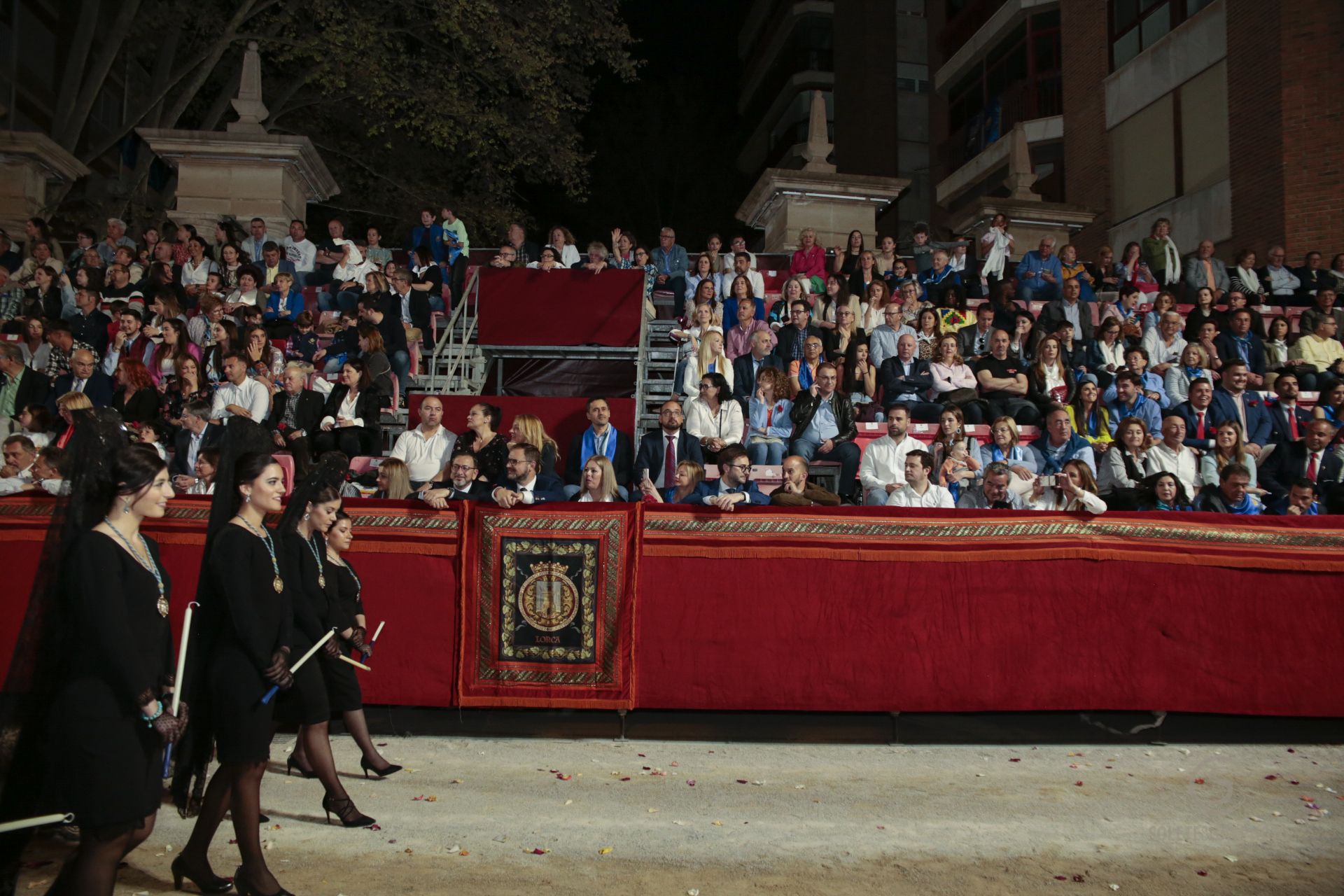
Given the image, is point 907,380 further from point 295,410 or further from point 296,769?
point 296,769

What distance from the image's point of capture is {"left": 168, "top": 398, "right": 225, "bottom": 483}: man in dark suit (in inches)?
433

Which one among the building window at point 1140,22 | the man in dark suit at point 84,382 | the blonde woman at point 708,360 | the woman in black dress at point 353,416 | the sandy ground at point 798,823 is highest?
the building window at point 1140,22

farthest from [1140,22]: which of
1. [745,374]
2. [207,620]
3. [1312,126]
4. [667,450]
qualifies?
[207,620]

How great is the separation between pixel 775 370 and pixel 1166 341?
5.42 meters

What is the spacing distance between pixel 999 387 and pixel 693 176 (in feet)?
102

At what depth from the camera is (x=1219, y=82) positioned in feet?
76.2

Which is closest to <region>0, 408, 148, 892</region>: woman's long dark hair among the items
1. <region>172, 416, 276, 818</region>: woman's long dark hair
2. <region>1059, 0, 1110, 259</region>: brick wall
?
<region>172, 416, 276, 818</region>: woman's long dark hair

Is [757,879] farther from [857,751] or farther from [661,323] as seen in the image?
[661,323]

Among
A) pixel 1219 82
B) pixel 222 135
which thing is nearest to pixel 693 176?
pixel 1219 82

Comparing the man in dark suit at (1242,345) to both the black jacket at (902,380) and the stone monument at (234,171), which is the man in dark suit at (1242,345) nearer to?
the black jacket at (902,380)

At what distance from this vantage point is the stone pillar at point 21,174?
60.5 feet

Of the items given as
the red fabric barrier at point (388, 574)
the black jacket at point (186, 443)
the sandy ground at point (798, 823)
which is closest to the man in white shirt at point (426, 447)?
the black jacket at point (186, 443)

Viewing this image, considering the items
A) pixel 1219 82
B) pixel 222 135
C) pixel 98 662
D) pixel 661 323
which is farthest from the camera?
pixel 1219 82

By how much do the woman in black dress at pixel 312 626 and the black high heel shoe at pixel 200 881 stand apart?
2.64 ft
